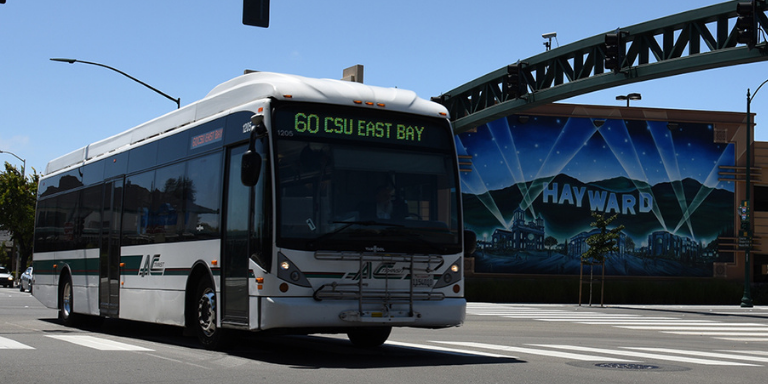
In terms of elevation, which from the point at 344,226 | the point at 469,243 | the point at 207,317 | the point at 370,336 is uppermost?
the point at 344,226

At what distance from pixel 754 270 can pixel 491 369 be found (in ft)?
141

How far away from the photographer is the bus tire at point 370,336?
40.7ft

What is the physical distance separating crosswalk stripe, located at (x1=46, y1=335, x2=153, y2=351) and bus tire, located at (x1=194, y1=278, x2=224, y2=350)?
758 millimetres

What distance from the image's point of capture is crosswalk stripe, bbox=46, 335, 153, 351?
38.8ft

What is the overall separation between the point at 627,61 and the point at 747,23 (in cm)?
426

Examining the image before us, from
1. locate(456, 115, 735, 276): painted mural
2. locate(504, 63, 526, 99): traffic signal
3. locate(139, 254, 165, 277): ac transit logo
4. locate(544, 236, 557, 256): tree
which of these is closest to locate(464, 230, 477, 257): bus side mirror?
locate(139, 254, 165, 277): ac transit logo

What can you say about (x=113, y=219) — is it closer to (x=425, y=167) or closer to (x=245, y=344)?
(x=245, y=344)

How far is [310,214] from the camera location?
10.2 meters

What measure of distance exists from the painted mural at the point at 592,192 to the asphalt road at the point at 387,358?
24.4 m

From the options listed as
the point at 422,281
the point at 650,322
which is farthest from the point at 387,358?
the point at 650,322

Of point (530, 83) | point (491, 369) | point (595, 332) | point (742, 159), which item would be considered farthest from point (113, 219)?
point (742, 159)

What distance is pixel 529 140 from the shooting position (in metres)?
43.4

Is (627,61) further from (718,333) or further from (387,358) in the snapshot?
(387,358)

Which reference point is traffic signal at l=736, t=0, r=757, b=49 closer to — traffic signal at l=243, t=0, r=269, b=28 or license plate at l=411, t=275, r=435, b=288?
traffic signal at l=243, t=0, r=269, b=28
